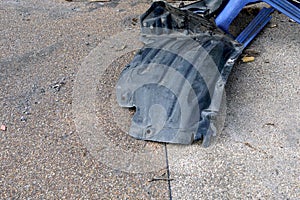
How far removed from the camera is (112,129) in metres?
2.20

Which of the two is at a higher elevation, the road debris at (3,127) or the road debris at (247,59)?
the road debris at (247,59)

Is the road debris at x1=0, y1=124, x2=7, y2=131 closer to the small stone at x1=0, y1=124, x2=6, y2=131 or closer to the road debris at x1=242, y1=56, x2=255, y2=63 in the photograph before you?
the small stone at x1=0, y1=124, x2=6, y2=131

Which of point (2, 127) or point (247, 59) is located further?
point (247, 59)

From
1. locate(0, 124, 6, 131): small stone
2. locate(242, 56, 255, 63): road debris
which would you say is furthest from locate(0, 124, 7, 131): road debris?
locate(242, 56, 255, 63): road debris

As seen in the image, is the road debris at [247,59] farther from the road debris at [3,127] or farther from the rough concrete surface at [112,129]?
the road debris at [3,127]

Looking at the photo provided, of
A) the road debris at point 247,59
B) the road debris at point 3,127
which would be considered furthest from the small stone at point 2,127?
the road debris at point 247,59

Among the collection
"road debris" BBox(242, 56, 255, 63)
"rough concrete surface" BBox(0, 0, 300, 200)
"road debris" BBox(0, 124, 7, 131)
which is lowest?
"road debris" BBox(0, 124, 7, 131)

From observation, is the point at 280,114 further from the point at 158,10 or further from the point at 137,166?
the point at 158,10

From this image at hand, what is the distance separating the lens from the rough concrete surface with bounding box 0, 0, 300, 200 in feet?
6.11

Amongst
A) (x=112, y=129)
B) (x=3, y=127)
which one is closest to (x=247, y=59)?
(x=112, y=129)

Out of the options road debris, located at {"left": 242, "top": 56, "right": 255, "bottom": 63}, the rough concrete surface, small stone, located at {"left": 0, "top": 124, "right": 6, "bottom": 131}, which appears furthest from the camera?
road debris, located at {"left": 242, "top": 56, "right": 255, "bottom": 63}

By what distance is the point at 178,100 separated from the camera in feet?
7.05

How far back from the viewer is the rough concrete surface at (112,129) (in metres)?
1.86

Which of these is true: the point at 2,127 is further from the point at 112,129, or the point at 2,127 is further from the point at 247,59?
the point at 247,59
